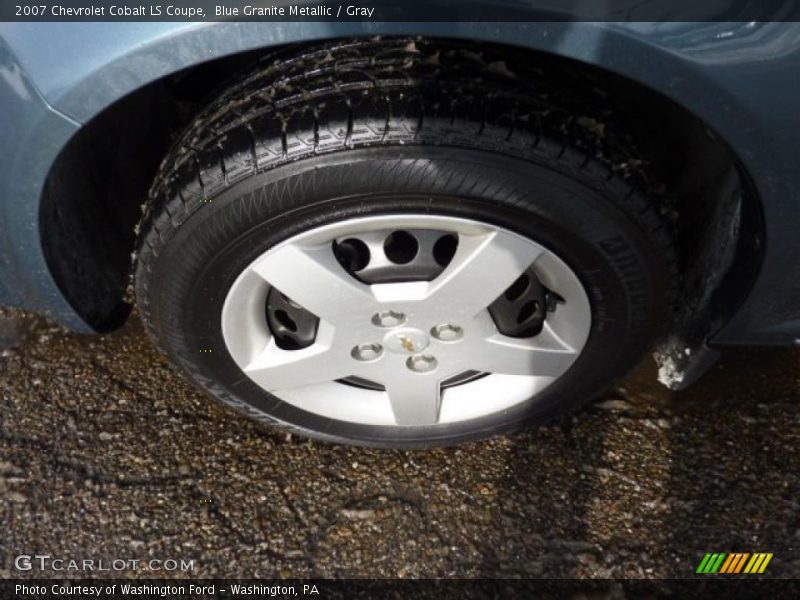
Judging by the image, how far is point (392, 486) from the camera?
6.84 feet

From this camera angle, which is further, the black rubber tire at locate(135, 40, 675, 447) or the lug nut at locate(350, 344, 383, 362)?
the lug nut at locate(350, 344, 383, 362)

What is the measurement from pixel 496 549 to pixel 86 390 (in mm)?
1116

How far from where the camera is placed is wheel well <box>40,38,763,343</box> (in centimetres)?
168

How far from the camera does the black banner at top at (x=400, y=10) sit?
1312mm

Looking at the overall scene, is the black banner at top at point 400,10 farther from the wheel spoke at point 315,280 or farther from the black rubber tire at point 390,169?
the wheel spoke at point 315,280

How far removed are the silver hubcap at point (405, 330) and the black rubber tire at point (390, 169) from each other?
0.05 meters

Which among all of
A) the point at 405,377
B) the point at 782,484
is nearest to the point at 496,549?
the point at 405,377

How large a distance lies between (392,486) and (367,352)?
40 cm

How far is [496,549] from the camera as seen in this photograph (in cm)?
199

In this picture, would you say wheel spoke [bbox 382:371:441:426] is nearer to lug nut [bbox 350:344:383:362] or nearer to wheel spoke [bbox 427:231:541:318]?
lug nut [bbox 350:344:383:362]

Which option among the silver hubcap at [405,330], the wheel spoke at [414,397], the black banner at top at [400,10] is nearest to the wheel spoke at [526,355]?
the silver hubcap at [405,330]

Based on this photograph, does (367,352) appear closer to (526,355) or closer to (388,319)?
(388,319)

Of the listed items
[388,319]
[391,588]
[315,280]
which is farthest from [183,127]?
[391,588]
